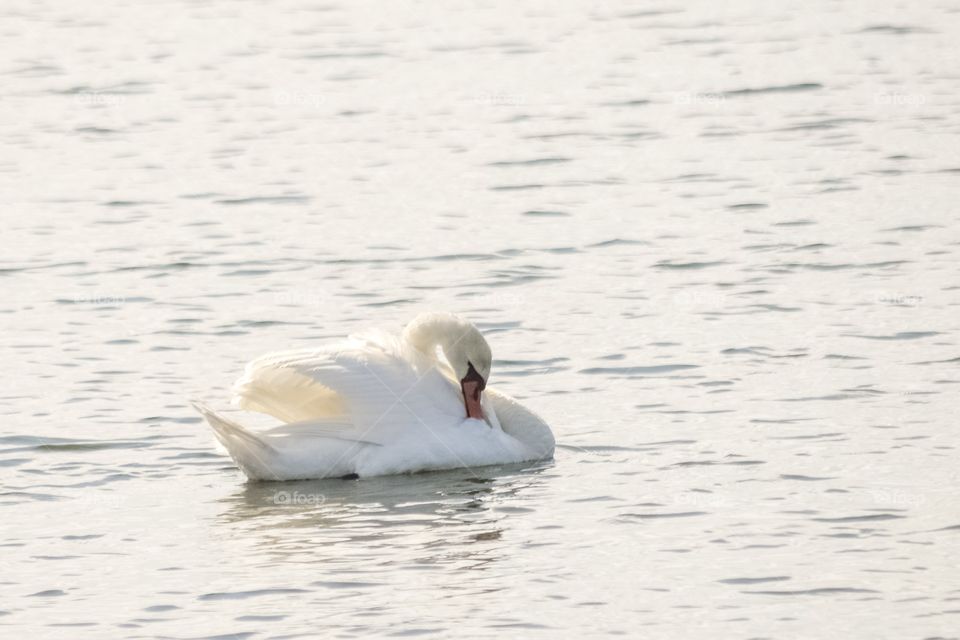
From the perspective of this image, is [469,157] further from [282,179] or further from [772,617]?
[772,617]

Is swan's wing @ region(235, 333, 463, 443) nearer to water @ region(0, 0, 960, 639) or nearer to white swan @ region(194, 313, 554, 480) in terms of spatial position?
white swan @ region(194, 313, 554, 480)

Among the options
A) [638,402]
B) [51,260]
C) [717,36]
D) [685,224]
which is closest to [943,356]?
[638,402]

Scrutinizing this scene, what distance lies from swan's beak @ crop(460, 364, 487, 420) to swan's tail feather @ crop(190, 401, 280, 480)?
4.34ft

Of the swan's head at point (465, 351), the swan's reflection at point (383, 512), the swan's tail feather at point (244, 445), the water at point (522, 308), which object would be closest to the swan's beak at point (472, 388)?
the swan's head at point (465, 351)

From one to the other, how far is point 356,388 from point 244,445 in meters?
0.76

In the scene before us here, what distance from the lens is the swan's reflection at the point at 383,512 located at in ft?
34.5

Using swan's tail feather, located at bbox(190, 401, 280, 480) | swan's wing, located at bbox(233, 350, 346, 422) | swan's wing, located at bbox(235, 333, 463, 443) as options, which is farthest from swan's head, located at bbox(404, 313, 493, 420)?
swan's tail feather, located at bbox(190, 401, 280, 480)

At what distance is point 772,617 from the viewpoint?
9.08m

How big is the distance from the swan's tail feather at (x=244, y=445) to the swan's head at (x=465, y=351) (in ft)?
4.37

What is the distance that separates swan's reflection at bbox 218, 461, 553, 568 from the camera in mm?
10508

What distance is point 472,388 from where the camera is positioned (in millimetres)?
12570

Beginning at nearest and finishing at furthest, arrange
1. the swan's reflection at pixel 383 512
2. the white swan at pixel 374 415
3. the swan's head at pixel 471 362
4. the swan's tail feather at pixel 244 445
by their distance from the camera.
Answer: the swan's reflection at pixel 383 512
the swan's tail feather at pixel 244 445
the white swan at pixel 374 415
the swan's head at pixel 471 362

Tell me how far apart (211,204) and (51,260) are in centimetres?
242

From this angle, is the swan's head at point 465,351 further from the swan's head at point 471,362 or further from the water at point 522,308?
the water at point 522,308
